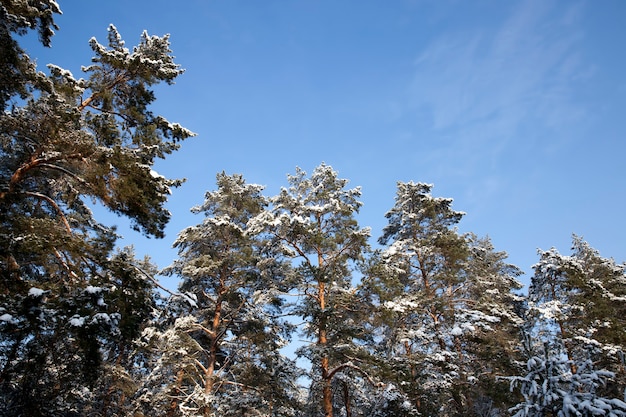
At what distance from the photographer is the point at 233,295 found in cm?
1695

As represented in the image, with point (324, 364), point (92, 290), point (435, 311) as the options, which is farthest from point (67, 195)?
point (435, 311)

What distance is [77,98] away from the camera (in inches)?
418

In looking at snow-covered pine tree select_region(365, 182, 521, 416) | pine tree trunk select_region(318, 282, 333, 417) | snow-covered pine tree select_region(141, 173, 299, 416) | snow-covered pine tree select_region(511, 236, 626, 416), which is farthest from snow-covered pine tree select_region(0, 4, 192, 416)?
snow-covered pine tree select_region(511, 236, 626, 416)

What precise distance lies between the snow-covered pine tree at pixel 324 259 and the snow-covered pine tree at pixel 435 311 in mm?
1483

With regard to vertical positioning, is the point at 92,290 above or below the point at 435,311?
below

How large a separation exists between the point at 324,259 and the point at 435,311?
5824 mm

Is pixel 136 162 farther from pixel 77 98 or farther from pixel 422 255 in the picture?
pixel 422 255

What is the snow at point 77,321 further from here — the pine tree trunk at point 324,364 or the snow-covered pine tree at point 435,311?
the snow-covered pine tree at point 435,311

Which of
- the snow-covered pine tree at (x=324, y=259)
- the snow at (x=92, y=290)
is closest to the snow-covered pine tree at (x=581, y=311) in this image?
the snow-covered pine tree at (x=324, y=259)

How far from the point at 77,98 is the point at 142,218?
13.7ft

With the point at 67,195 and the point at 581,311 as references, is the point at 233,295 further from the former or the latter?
the point at 581,311

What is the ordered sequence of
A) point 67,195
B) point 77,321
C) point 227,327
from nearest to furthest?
point 77,321
point 67,195
point 227,327

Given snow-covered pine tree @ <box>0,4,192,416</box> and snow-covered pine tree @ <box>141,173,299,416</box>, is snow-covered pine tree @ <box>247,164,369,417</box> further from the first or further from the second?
snow-covered pine tree @ <box>0,4,192,416</box>

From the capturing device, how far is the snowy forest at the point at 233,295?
788cm
